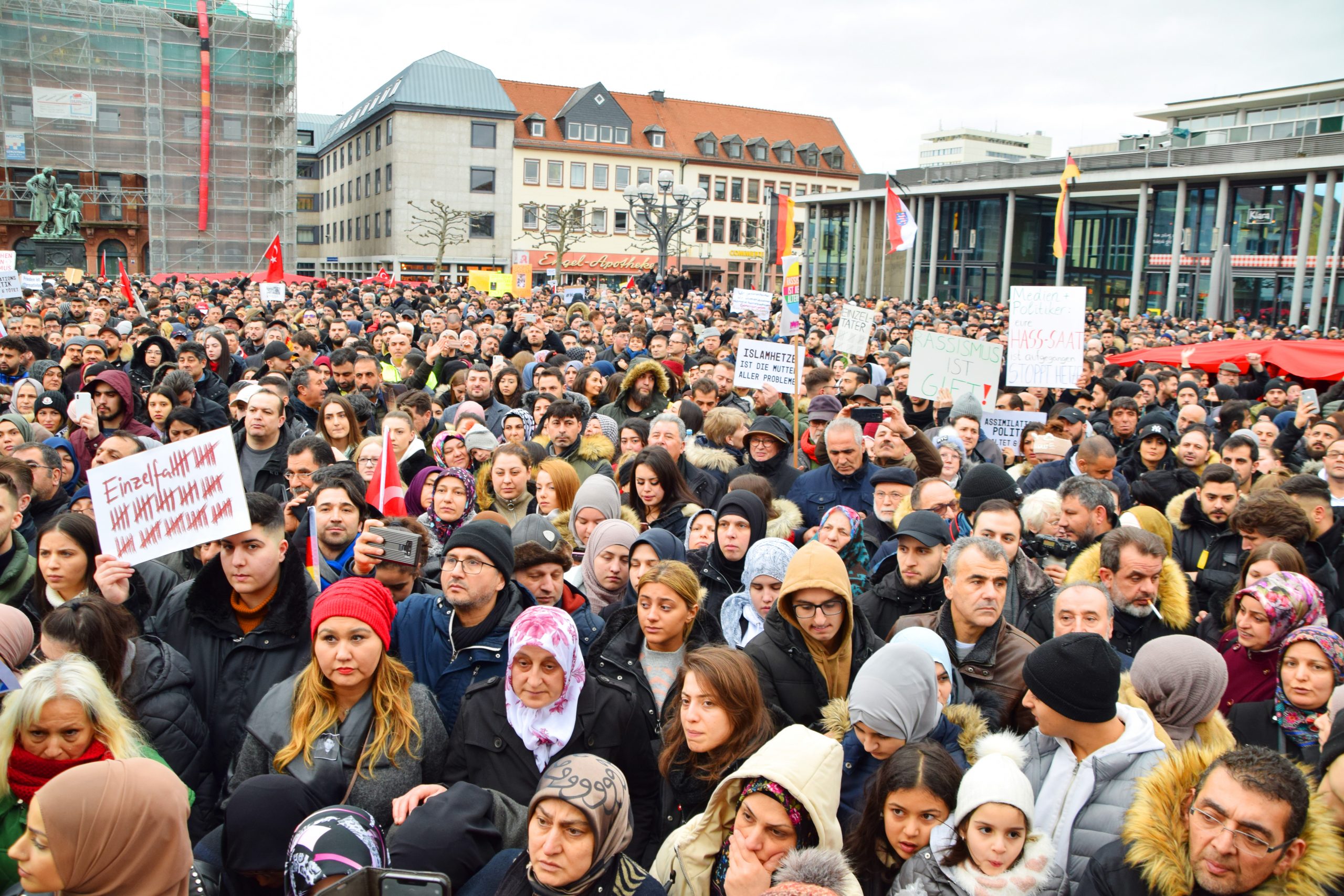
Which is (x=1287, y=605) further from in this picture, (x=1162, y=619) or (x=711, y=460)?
(x=711, y=460)

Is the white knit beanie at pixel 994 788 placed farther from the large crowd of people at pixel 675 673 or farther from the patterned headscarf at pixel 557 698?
the patterned headscarf at pixel 557 698

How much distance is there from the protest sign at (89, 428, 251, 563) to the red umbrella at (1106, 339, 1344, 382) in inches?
492

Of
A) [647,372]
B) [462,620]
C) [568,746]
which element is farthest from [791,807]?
[647,372]

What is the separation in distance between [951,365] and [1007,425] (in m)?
0.78

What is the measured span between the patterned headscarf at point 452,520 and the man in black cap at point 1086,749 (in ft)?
10.8

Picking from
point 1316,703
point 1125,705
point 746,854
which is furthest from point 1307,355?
point 746,854

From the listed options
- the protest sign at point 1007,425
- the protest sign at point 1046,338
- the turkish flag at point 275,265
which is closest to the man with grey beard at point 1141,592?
the protest sign at point 1007,425

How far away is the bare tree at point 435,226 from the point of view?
55.4 m

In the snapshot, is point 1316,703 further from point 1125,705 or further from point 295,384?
point 295,384

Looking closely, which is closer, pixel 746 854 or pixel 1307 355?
pixel 746 854

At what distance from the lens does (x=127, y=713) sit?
3238mm

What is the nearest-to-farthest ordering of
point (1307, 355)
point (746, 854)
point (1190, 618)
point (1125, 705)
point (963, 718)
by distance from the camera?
1. point (746, 854)
2. point (1125, 705)
3. point (963, 718)
4. point (1190, 618)
5. point (1307, 355)

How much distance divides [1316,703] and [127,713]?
13.9ft

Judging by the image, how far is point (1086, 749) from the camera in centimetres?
304
